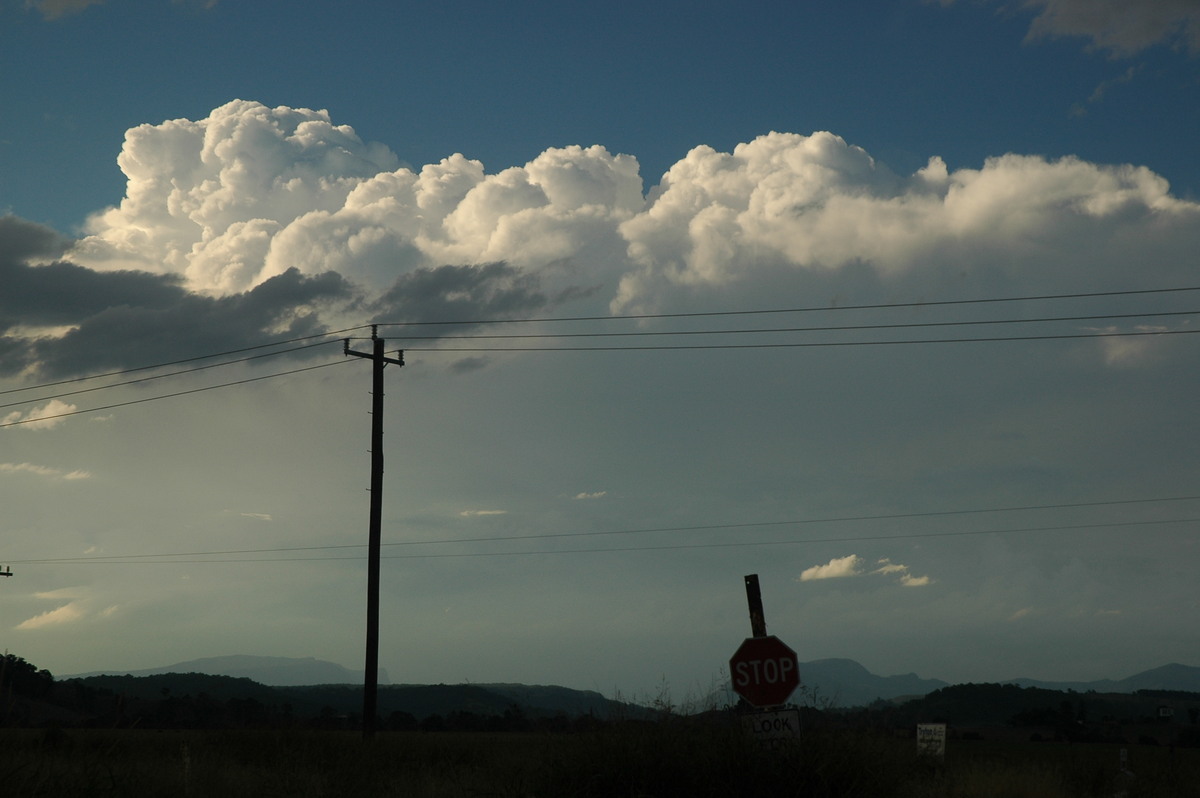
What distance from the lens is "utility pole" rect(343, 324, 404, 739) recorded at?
26484mm

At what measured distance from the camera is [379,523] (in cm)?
2748

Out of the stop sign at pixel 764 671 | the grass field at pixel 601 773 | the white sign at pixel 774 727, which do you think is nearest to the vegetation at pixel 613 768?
the grass field at pixel 601 773

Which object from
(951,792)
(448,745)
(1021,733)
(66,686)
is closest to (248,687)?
(66,686)

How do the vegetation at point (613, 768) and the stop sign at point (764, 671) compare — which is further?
the stop sign at point (764, 671)

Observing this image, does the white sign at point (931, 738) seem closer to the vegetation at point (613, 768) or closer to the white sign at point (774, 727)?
the vegetation at point (613, 768)

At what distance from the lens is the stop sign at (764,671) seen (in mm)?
13891

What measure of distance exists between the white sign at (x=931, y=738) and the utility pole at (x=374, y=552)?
13.5m

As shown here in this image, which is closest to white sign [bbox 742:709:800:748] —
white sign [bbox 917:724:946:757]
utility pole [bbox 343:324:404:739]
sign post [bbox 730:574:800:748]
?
sign post [bbox 730:574:800:748]

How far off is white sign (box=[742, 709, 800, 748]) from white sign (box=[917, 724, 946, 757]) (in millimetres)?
9080

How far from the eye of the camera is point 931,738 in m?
22.2

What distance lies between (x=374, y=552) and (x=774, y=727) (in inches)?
627

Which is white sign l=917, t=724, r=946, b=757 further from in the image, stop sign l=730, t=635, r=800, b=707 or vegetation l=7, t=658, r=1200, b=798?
stop sign l=730, t=635, r=800, b=707

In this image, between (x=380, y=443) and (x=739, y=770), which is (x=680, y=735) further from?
(x=380, y=443)

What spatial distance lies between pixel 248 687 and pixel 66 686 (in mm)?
27457
